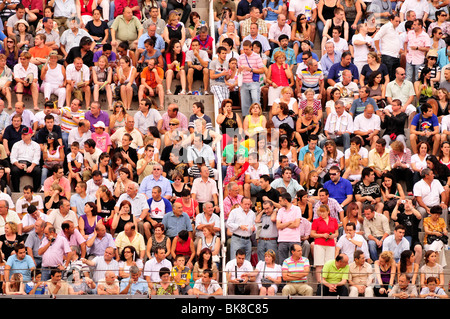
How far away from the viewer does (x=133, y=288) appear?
17016 millimetres

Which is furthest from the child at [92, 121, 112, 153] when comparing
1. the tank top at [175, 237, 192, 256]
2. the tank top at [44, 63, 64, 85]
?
the tank top at [175, 237, 192, 256]

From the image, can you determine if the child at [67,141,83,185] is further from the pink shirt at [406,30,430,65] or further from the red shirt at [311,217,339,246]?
the pink shirt at [406,30,430,65]

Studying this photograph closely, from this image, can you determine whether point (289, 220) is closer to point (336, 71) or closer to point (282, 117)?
point (282, 117)

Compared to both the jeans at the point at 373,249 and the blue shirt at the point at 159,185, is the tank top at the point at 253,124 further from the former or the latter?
the jeans at the point at 373,249

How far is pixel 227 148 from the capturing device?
20.8 metres

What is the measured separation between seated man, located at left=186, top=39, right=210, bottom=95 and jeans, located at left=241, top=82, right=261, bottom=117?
32.3 inches

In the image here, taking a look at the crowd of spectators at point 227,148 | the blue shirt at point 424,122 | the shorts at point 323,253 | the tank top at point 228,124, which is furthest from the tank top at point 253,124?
the shorts at point 323,253

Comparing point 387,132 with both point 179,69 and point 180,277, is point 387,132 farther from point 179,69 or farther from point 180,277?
point 180,277

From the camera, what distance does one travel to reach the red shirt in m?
19.2

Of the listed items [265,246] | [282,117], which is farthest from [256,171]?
[265,246]

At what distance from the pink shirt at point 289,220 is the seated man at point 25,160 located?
4390mm

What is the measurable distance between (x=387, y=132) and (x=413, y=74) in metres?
2.15
